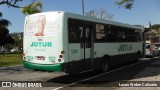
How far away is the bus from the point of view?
1411 cm

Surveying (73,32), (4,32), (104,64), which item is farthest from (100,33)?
(4,32)

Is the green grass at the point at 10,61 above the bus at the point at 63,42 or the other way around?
the other way around

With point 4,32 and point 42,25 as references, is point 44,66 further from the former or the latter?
point 4,32

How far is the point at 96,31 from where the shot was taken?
17.4 meters

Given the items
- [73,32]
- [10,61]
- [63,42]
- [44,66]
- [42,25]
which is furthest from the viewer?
[10,61]

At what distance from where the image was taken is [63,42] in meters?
14.0

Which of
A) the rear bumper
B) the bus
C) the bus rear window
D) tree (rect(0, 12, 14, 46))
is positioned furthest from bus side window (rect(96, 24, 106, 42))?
tree (rect(0, 12, 14, 46))

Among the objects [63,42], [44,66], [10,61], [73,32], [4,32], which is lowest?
[10,61]

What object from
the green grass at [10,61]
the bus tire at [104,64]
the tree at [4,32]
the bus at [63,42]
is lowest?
the green grass at [10,61]

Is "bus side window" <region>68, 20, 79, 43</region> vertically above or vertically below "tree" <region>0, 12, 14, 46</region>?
below

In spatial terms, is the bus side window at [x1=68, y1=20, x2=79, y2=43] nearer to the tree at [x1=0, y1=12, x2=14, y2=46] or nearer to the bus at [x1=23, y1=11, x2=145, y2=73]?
the bus at [x1=23, y1=11, x2=145, y2=73]

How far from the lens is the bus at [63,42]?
14.1 metres

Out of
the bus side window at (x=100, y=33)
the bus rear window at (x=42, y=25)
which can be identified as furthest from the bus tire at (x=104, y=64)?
the bus rear window at (x=42, y=25)

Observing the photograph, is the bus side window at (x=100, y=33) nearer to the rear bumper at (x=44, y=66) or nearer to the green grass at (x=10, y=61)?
the rear bumper at (x=44, y=66)
